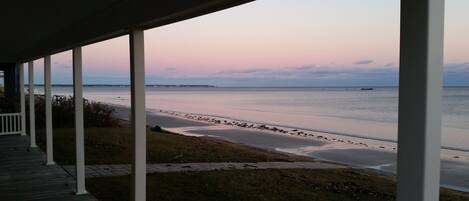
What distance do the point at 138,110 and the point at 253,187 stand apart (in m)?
4.08

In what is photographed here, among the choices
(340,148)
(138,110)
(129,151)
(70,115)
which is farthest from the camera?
(70,115)

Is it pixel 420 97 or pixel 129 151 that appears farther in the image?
pixel 129 151

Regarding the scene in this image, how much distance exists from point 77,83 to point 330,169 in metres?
6.13

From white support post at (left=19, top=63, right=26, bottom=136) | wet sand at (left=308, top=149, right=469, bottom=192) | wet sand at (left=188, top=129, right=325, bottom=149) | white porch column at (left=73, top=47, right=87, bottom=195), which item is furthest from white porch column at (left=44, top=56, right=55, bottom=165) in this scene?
wet sand at (left=188, top=129, right=325, bottom=149)

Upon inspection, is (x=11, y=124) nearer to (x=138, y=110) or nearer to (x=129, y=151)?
(x=129, y=151)

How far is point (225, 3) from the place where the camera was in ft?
7.99

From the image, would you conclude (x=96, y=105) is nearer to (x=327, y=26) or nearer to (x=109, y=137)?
(x=109, y=137)

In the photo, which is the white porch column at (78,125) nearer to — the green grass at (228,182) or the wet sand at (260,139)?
the green grass at (228,182)

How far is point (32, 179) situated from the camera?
22.2 ft

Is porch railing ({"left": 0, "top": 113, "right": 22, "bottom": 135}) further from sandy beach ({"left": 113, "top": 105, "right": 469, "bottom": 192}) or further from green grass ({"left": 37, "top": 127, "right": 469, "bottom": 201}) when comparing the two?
sandy beach ({"left": 113, "top": 105, "right": 469, "bottom": 192})

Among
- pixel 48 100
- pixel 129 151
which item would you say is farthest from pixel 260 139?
pixel 48 100

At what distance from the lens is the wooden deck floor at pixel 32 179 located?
5.76m

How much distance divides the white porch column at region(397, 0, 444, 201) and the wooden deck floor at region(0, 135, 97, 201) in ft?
16.4

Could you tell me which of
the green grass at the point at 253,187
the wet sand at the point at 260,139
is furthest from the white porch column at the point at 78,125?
the wet sand at the point at 260,139
